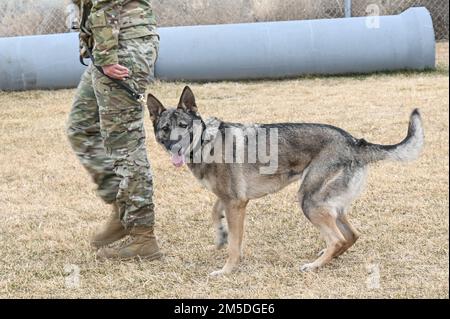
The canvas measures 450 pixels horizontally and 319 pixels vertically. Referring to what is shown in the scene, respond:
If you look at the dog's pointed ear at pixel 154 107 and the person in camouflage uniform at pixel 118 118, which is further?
the dog's pointed ear at pixel 154 107

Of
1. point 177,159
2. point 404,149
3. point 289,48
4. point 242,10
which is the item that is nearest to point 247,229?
point 177,159

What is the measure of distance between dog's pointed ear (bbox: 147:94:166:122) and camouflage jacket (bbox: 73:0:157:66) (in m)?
0.31

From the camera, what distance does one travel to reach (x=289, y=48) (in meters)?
10.7

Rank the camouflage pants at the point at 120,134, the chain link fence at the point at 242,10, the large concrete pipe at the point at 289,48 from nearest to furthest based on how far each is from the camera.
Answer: the camouflage pants at the point at 120,134 < the large concrete pipe at the point at 289,48 < the chain link fence at the point at 242,10

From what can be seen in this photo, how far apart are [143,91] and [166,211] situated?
1493 mm

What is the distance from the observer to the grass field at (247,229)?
4.34 m

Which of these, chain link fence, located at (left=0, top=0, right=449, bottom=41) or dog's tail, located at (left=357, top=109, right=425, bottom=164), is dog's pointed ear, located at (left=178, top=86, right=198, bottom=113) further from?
chain link fence, located at (left=0, top=0, right=449, bottom=41)

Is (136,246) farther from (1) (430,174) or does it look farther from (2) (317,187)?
(1) (430,174)

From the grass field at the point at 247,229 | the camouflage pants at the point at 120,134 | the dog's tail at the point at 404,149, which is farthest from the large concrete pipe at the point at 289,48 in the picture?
the dog's tail at the point at 404,149

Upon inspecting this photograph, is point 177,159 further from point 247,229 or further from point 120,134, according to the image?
point 247,229

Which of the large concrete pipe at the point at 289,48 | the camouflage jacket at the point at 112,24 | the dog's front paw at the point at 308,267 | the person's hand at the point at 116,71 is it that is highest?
the camouflage jacket at the point at 112,24

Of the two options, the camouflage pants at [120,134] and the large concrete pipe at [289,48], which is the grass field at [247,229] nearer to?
the camouflage pants at [120,134]

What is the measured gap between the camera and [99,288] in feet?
14.3

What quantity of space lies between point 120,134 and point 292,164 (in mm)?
1040
